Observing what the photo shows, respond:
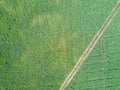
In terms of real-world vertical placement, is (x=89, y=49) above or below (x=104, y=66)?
above

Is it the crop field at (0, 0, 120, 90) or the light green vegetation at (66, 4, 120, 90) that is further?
the light green vegetation at (66, 4, 120, 90)

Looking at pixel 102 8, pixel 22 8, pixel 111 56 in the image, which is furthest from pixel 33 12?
pixel 111 56

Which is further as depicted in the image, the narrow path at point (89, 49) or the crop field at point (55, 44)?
the narrow path at point (89, 49)

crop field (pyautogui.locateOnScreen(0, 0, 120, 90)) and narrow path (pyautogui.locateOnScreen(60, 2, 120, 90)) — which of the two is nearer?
crop field (pyautogui.locateOnScreen(0, 0, 120, 90))

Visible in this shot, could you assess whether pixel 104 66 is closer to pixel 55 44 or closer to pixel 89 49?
pixel 89 49

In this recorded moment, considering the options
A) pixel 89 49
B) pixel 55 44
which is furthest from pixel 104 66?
pixel 55 44
